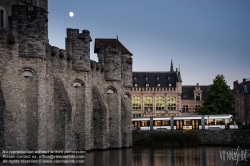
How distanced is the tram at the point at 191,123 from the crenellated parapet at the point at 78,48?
2996 cm

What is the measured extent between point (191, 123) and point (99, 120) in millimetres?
26497

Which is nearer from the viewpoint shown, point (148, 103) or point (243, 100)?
point (243, 100)

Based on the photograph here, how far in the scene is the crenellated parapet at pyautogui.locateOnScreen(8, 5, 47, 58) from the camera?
39844mm

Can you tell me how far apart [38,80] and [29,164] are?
8398 mm

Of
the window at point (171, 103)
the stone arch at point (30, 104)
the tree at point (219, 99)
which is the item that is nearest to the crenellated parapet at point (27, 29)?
the stone arch at point (30, 104)

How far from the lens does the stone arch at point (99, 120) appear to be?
52.2 meters

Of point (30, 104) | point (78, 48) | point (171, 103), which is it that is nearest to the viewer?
point (30, 104)

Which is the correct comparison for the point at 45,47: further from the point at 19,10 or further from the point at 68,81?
the point at 68,81

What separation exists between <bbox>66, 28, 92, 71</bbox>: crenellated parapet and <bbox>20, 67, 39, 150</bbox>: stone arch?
8.18 meters

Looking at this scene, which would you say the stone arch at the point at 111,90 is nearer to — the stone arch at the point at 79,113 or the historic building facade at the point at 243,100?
the stone arch at the point at 79,113

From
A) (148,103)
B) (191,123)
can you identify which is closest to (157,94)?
(148,103)

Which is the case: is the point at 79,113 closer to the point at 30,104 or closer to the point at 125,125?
the point at 30,104

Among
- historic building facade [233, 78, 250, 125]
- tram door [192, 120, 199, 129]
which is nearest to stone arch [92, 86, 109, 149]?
tram door [192, 120, 199, 129]

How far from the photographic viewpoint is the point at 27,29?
4006cm
